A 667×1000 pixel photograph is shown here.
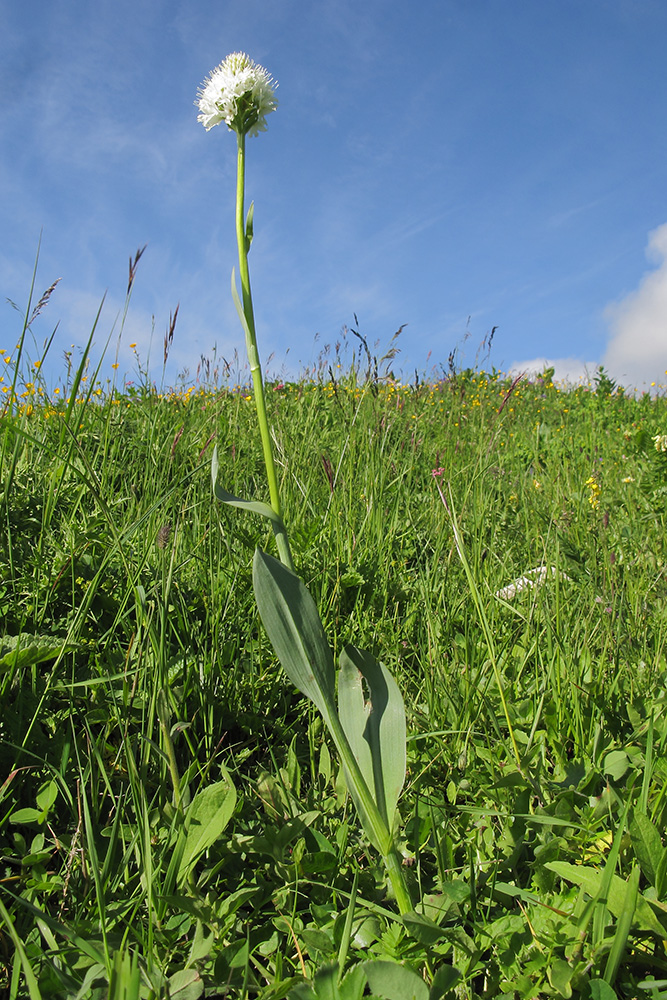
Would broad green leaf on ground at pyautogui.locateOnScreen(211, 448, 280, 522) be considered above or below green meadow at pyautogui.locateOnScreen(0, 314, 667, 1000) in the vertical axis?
above

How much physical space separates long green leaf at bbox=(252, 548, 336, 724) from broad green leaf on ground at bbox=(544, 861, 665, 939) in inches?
17.7

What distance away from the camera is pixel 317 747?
137 cm

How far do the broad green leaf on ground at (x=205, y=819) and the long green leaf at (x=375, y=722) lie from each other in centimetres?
23

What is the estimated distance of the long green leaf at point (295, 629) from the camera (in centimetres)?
96

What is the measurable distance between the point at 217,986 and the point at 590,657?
1028mm

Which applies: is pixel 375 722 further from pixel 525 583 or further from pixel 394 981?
pixel 525 583

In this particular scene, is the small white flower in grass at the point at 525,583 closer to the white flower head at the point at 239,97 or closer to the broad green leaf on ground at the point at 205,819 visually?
the broad green leaf on ground at the point at 205,819

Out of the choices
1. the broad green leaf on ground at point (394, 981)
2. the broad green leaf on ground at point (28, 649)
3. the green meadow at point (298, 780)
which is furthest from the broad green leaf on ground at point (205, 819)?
the broad green leaf on ground at point (28, 649)

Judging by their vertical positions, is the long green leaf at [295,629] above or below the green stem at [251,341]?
below

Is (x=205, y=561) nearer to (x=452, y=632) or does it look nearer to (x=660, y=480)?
(x=452, y=632)

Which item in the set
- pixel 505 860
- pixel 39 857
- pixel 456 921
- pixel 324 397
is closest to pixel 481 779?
pixel 505 860

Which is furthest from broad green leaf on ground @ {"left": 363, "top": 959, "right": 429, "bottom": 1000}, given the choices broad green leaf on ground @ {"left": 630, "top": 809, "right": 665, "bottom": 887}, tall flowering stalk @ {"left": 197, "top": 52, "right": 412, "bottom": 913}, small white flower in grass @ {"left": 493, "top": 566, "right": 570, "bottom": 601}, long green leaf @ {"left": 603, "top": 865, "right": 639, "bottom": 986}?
small white flower in grass @ {"left": 493, "top": 566, "right": 570, "bottom": 601}

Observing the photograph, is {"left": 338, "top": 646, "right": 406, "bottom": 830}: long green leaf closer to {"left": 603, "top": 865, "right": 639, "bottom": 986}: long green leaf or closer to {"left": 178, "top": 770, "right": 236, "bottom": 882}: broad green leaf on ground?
{"left": 178, "top": 770, "right": 236, "bottom": 882}: broad green leaf on ground

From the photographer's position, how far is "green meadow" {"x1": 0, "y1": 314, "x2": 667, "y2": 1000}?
2.86 ft
